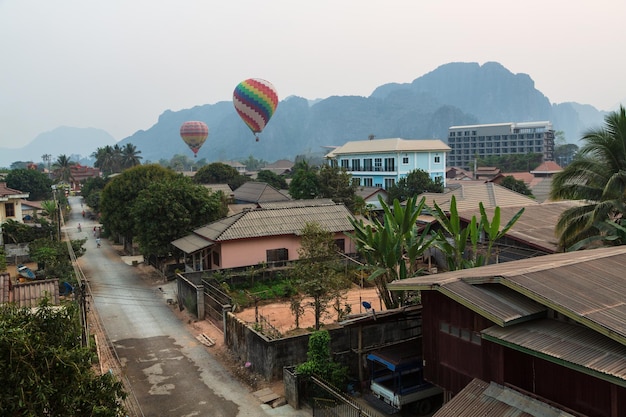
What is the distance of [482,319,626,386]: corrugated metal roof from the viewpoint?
28.9 feet

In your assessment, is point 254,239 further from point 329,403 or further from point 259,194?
point 259,194

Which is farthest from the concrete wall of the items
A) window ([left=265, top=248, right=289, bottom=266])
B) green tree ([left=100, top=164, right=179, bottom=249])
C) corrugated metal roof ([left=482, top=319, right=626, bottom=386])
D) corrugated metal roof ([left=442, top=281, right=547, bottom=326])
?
green tree ([left=100, top=164, right=179, bottom=249])

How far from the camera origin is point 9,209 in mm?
45250

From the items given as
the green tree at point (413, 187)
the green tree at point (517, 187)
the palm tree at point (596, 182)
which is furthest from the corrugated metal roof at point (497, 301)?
the green tree at point (517, 187)

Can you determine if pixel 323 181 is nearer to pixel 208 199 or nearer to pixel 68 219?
pixel 208 199

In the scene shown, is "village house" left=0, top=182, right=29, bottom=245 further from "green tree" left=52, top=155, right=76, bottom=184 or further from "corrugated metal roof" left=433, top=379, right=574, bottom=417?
"green tree" left=52, top=155, right=76, bottom=184

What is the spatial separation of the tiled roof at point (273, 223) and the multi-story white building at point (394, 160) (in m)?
32.6

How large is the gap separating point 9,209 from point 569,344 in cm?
4732

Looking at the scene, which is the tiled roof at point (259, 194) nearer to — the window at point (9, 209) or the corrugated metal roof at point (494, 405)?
the window at point (9, 209)

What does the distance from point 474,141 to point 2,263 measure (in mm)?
145040

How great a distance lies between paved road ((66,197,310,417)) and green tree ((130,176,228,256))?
116 inches

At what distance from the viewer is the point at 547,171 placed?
94.6 meters

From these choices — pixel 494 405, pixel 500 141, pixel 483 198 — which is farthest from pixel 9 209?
pixel 500 141

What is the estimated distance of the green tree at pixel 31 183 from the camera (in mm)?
79750
